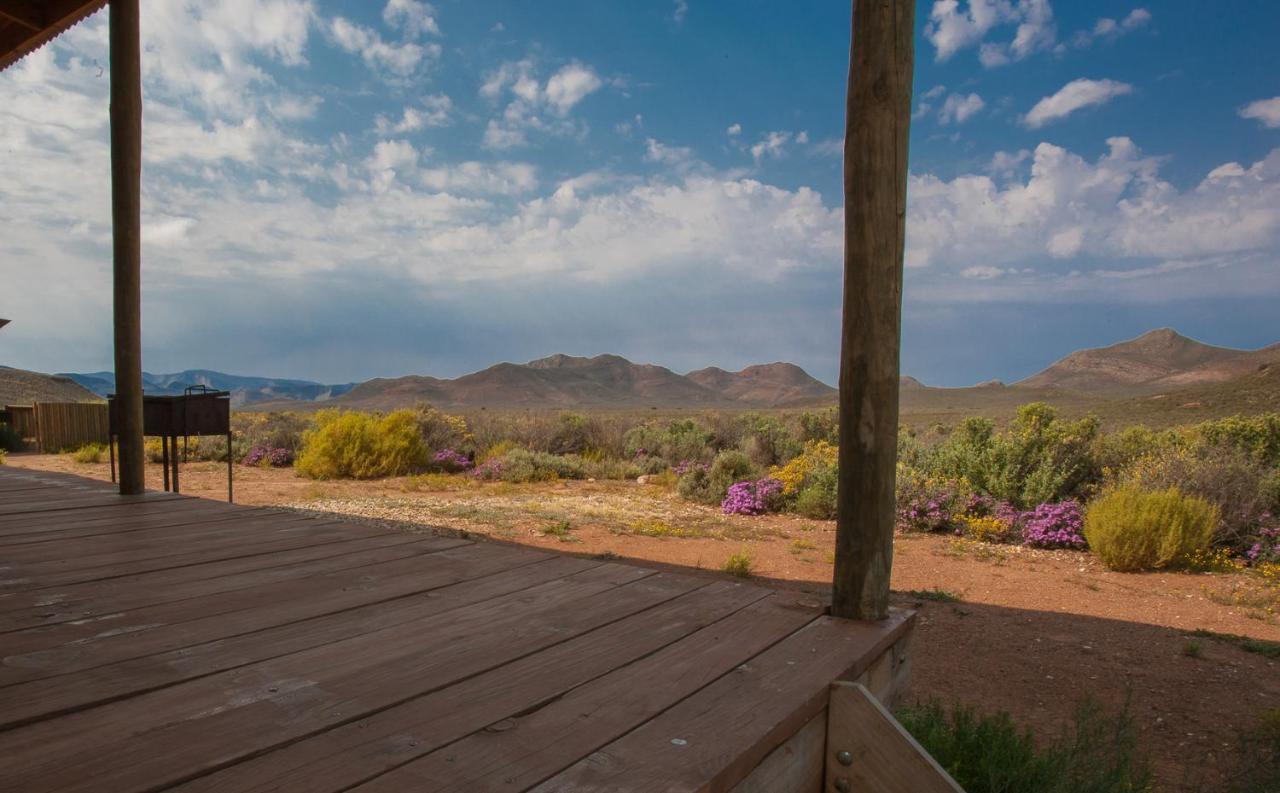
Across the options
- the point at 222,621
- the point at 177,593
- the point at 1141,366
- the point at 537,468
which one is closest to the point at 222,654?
the point at 222,621

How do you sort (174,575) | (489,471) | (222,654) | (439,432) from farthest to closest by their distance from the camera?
(439,432)
(489,471)
(174,575)
(222,654)

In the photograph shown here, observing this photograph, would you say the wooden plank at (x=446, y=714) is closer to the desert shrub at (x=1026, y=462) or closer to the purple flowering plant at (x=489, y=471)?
the desert shrub at (x=1026, y=462)

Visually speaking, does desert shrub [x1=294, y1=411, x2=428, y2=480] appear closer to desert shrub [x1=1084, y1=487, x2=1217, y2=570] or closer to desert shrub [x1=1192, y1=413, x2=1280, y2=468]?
desert shrub [x1=1084, y1=487, x2=1217, y2=570]

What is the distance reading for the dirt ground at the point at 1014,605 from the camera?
11.3ft

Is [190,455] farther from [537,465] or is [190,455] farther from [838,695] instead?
[838,695]

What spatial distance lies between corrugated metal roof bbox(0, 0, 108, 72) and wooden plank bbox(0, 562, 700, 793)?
184 inches

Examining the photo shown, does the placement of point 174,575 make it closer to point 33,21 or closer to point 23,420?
point 33,21

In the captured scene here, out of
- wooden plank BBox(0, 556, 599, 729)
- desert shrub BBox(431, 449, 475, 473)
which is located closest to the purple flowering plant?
desert shrub BBox(431, 449, 475, 473)

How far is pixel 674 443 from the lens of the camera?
12.9m

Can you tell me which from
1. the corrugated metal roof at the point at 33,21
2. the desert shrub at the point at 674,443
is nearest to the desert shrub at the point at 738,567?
the corrugated metal roof at the point at 33,21

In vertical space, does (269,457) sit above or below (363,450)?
below

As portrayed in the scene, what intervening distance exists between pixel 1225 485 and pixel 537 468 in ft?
28.4

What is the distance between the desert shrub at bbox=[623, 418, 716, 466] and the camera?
1219cm

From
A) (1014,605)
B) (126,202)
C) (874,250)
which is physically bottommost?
(1014,605)
